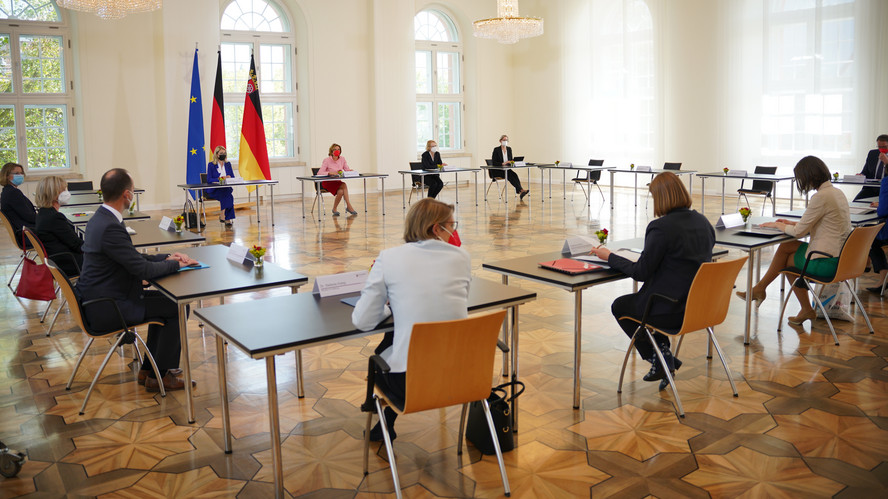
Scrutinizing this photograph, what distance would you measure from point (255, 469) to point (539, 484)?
122 cm

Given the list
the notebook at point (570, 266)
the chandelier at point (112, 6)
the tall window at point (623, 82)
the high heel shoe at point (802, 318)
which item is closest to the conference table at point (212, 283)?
the notebook at point (570, 266)

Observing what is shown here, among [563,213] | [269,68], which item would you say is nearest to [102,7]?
[269,68]

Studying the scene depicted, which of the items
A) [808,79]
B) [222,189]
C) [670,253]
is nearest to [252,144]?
[222,189]

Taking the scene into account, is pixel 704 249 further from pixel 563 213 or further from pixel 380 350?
pixel 563 213

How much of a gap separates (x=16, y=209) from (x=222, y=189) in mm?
4842

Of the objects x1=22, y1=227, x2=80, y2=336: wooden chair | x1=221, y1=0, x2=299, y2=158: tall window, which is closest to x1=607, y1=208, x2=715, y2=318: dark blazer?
x1=22, y1=227, x2=80, y2=336: wooden chair

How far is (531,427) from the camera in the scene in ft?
11.7

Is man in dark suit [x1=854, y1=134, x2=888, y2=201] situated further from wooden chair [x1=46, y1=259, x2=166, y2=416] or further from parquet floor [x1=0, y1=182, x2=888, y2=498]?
wooden chair [x1=46, y1=259, x2=166, y2=416]

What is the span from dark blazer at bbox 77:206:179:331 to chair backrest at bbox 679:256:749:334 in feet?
8.77

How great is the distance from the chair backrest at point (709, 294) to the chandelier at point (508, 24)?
1088 cm

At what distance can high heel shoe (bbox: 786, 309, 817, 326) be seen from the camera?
5.19 metres

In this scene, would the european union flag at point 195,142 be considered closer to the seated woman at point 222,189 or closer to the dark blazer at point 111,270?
the seated woman at point 222,189

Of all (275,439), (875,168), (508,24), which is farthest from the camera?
(508,24)

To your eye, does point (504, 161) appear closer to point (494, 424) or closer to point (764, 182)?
point (764, 182)
